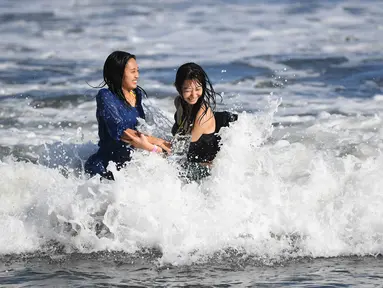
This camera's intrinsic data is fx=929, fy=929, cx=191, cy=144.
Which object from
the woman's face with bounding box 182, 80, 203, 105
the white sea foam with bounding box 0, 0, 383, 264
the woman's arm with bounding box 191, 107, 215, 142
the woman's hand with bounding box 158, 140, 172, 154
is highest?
the woman's face with bounding box 182, 80, 203, 105

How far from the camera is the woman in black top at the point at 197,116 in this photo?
7.72 m

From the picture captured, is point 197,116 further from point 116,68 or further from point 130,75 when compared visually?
point 116,68

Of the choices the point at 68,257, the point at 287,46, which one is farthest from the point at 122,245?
the point at 287,46

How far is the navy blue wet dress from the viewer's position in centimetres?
786

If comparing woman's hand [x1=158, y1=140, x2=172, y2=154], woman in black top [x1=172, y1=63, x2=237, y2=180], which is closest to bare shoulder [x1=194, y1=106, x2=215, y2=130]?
woman in black top [x1=172, y1=63, x2=237, y2=180]

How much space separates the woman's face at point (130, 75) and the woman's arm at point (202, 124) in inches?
24.9

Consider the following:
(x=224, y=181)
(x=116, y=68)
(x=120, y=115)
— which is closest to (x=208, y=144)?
(x=224, y=181)

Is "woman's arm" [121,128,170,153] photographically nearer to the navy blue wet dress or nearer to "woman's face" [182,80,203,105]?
the navy blue wet dress

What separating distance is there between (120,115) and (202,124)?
2.31 feet

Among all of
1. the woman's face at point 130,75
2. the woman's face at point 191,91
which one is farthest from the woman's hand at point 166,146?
the woman's face at point 130,75

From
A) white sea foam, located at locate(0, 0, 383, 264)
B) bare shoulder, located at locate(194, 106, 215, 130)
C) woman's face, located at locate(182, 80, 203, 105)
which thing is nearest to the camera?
white sea foam, located at locate(0, 0, 383, 264)

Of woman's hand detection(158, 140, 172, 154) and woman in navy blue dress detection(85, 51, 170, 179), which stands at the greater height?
woman in navy blue dress detection(85, 51, 170, 179)

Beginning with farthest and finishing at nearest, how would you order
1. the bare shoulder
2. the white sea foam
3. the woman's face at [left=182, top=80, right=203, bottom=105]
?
the bare shoulder < the woman's face at [left=182, top=80, right=203, bottom=105] < the white sea foam

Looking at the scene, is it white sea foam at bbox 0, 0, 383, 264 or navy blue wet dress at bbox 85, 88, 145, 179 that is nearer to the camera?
white sea foam at bbox 0, 0, 383, 264
